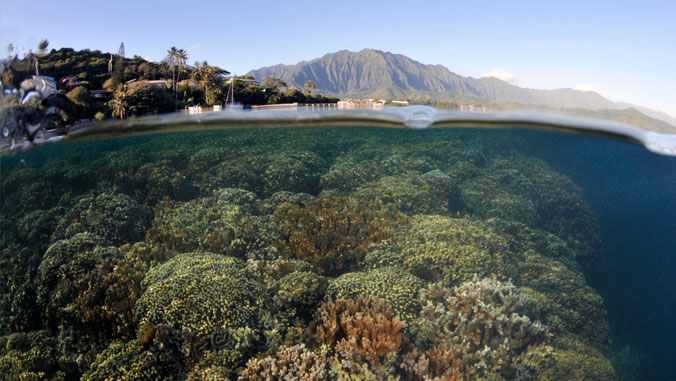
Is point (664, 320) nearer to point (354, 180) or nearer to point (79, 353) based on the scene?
point (354, 180)

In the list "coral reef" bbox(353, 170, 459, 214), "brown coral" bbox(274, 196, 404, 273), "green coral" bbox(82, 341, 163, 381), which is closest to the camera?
"green coral" bbox(82, 341, 163, 381)

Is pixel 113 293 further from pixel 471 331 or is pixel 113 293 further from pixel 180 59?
pixel 471 331

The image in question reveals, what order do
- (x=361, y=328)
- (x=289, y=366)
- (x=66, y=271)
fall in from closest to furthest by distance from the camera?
(x=289, y=366)
(x=361, y=328)
(x=66, y=271)

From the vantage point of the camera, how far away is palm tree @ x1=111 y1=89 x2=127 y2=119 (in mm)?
5762

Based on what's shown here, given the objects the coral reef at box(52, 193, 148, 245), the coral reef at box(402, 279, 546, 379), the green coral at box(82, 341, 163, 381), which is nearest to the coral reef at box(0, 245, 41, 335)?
the coral reef at box(52, 193, 148, 245)

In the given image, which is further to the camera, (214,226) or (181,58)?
(181,58)

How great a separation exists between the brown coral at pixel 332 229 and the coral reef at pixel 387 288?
0.54m

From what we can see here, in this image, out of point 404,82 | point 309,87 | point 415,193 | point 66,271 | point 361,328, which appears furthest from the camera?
point 404,82

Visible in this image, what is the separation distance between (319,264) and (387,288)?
1151 millimetres

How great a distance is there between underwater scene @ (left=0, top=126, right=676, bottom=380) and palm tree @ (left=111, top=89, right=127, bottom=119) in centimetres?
92

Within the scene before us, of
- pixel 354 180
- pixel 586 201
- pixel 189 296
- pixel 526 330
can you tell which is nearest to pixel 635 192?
pixel 586 201

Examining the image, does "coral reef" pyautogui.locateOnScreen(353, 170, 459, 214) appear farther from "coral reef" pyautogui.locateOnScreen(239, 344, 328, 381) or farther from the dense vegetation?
the dense vegetation

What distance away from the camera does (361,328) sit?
160 inches

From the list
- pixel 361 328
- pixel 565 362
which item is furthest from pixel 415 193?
pixel 565 362
